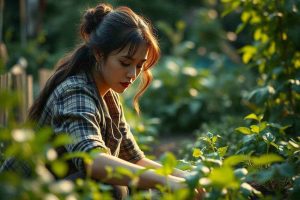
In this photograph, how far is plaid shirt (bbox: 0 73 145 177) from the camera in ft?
7.89

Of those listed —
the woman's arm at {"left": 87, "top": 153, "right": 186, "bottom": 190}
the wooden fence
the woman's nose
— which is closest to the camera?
the woman's arm at {"left": 87, "top": 153, "right": 186, "bottom": 190}

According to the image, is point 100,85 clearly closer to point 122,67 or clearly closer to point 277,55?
point 122,67

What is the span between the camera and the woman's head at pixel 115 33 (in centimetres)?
279

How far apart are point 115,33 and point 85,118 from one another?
0.54 meters

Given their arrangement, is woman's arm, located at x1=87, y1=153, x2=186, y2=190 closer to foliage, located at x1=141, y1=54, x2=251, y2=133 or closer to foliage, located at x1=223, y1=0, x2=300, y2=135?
foliage, located at x1=223, y1=0, x2=300, y2=135

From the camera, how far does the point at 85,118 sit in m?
2.47

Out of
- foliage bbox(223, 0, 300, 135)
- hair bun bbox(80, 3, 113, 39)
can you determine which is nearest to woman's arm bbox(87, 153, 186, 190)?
hair bun bbox(80, 3, 113, 39)

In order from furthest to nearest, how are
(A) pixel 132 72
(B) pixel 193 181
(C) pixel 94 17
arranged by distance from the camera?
1. (C) pixel 94 17
2. (A) pixel 132 72
3. (B) pixel 193 181

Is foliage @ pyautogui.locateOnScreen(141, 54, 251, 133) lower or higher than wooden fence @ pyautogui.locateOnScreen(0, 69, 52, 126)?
lower

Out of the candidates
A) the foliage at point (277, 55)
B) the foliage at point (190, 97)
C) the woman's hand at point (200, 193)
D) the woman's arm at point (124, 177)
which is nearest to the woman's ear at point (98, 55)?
the woman's arm at point (124, 177)

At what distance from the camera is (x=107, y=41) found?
9.28ft

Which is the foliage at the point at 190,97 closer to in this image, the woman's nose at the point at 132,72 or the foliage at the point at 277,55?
the foliage at the point at 277,55

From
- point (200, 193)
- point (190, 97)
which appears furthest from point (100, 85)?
point (190, 97)

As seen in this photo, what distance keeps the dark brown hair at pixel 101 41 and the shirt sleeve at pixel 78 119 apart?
0.22 m
